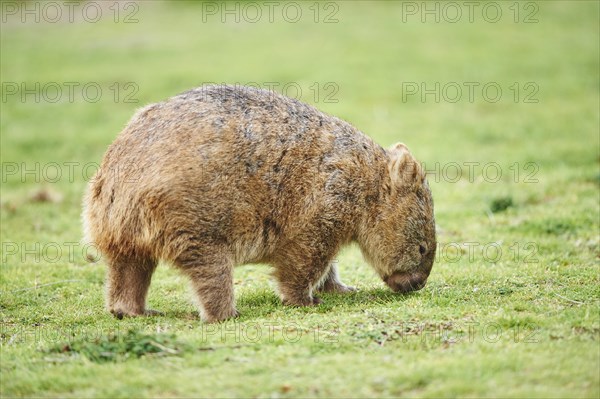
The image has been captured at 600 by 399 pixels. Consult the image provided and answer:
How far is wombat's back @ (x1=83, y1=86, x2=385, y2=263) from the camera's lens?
678cm

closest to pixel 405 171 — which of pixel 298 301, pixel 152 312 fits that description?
pixel 298 301

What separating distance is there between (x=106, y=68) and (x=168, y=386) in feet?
63.1

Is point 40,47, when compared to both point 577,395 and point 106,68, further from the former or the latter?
point 577,395

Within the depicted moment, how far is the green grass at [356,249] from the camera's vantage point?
5.55 metres

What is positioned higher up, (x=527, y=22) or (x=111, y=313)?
(x=527, y=22)

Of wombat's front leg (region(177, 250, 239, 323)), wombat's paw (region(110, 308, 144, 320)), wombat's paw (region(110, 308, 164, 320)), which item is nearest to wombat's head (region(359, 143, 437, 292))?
wombat's front leg (region(177, 250, 239, 323))

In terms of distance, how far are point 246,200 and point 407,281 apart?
74.2 inches

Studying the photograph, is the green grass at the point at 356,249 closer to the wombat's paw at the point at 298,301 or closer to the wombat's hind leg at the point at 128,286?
the wombat's paw at the point at 298,301

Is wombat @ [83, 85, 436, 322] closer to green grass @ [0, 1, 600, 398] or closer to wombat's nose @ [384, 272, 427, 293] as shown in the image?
wombat's nose @ [384, 272, 427, 293]

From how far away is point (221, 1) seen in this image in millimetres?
31984

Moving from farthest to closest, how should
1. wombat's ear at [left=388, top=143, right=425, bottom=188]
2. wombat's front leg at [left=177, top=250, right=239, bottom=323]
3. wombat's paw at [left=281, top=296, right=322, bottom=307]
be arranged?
wombat's ear at [left=388, top=143, right=425, bottom=188]
wombat's paw at [left=281, top=296, right=322, bottom=307]
wombat's front leg at [left=177, top=250, right=239, bottom=323]

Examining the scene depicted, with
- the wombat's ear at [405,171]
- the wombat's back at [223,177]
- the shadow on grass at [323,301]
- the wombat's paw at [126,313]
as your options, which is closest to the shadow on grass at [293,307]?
the shadow on grass at [323,301]

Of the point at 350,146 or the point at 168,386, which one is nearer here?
the point at 168,386

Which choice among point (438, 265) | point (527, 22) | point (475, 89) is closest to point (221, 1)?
point (527, 22)
